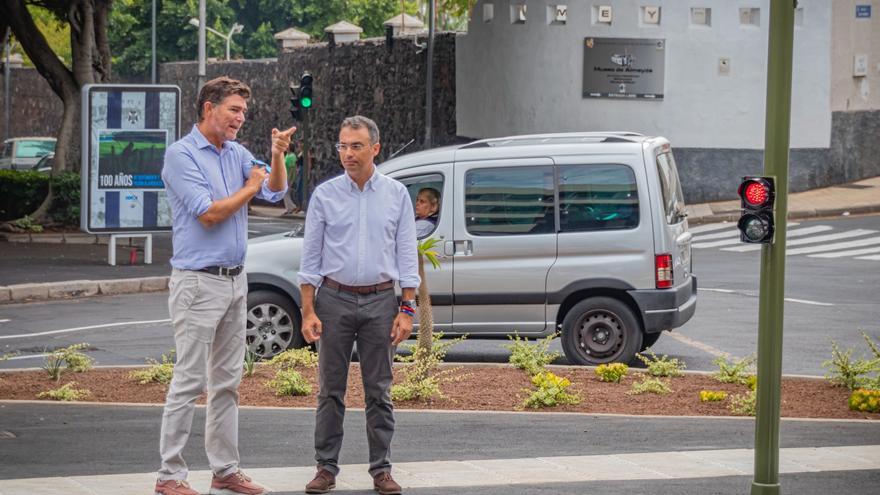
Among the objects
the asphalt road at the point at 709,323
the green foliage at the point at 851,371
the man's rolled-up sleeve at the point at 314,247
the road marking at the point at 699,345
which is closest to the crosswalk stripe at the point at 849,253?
the asphalt road at the point at 709,323

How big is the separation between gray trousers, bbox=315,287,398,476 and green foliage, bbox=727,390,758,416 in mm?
3423

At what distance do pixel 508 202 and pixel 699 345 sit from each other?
289 cm

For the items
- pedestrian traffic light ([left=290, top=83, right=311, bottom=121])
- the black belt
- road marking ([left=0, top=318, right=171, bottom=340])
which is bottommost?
road marking ([left=0, top=318, right=171, bottom=340])

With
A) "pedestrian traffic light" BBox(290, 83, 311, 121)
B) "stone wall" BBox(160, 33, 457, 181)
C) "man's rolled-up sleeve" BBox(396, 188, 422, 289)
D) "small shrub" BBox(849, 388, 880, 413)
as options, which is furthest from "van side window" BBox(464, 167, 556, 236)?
"stone wall" BBox(160, 33, 457, 181)

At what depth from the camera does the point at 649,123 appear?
3206 cm

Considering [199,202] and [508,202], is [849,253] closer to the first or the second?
[508,202]

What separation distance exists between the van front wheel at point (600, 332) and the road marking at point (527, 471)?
158 inches

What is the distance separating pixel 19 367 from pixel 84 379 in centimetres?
191

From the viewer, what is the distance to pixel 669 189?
1308 centimetres

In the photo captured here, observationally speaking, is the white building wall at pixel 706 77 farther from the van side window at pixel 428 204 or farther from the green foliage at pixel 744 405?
the green foliage at pixel 744 405

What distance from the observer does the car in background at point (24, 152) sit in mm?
45312

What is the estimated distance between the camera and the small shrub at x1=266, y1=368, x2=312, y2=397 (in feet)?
34.7

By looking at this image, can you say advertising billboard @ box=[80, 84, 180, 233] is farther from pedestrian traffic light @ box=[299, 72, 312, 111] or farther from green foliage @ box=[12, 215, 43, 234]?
pedestrian traffic light @ box=[299, 72, 312, 111]

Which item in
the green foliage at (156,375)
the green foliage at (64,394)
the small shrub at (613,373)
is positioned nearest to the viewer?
the green foliage at (64,394)
